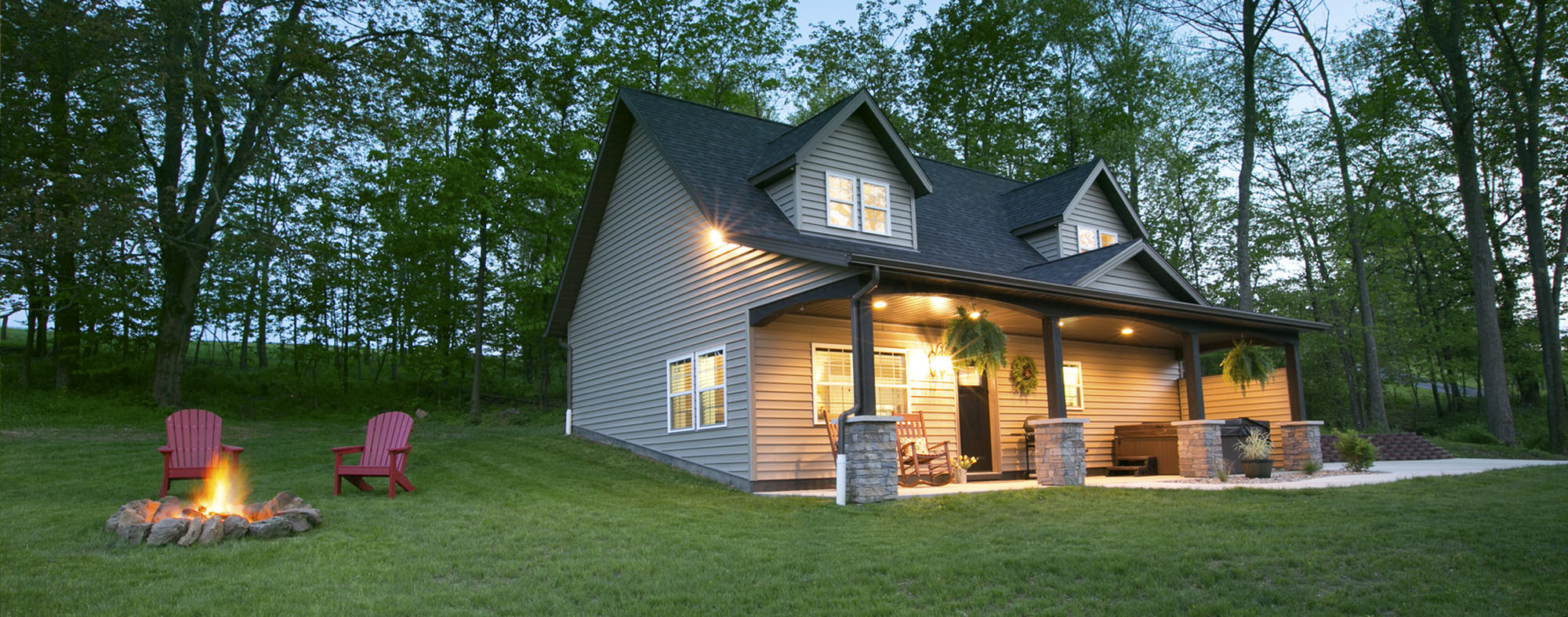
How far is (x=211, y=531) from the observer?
6504mm

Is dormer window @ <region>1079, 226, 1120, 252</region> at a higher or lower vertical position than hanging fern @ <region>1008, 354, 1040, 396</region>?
higher

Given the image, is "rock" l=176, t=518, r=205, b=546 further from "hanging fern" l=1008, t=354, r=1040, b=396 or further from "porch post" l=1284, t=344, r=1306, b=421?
"porch post" l=1284, t=344, r=1306, b=421

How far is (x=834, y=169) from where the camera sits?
501 inches

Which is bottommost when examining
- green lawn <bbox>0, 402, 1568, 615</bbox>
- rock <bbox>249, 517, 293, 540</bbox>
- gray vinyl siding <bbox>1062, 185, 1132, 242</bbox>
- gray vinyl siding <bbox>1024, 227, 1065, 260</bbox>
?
green lawn <bbox>0, 402, 1568, 615</bbox>

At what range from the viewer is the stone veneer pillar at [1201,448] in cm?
1177

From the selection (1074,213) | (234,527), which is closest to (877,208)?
(1074,213)

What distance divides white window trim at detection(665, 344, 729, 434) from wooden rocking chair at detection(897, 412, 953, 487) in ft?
7.77

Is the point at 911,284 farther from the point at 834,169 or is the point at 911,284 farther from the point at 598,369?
the point at 598,369

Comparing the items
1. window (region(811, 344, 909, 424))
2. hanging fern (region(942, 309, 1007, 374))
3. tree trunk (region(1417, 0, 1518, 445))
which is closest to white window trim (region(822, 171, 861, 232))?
window (region(811, 344, 909, 424))

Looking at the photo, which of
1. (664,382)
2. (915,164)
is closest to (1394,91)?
(915,164)

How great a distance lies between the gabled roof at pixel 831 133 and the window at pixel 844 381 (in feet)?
8.42

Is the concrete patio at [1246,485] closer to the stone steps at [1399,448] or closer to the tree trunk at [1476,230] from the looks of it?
the stone steps at [1399,448]

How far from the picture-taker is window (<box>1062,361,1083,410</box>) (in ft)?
48.2

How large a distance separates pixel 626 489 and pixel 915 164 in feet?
20.6
